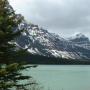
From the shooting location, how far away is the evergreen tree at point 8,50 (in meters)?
10.7

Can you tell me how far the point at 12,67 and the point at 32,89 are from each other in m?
6.46

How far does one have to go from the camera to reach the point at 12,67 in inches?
413

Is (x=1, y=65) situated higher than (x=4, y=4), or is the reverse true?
(x=4, y=4)

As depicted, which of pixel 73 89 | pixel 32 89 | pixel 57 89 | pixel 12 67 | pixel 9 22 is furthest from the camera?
pixel 73 89

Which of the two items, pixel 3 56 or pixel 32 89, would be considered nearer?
pixel 3 56

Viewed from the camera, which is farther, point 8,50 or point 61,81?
point 61,81

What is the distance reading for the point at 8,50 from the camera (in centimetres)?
1120

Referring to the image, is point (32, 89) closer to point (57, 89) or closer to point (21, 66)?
point (21, 66)

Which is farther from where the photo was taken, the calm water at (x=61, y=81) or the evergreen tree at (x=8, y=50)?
the calm water at (x=61, y=81)

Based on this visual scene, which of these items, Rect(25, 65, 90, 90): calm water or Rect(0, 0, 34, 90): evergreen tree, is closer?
Rect(0, 0, 34, 90): evergreen tree

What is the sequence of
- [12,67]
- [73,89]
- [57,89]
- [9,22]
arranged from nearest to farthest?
[12,67], [9,22], [57,89], [73,89]

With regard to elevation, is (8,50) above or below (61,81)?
below

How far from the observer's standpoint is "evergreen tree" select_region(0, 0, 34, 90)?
1068 cm

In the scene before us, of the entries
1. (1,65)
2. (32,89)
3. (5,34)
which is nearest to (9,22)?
(5,34)
